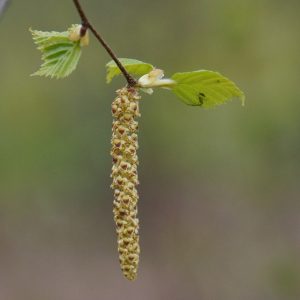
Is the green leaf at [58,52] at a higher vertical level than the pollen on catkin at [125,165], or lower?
higher

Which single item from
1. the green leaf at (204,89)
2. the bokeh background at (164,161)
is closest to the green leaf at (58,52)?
the green leaf at (204,89)

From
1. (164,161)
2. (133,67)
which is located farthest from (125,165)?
(164,161)

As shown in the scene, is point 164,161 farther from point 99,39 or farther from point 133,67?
point 99,39

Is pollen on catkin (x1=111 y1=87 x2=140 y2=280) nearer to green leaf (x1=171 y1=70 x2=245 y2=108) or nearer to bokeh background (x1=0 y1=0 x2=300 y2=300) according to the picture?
green leaf (x1=171 y1=70 x2=245 y2=108)

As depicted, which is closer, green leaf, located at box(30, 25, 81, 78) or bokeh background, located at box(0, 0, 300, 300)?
green leaf, located at box(30, 25, 81, 78)

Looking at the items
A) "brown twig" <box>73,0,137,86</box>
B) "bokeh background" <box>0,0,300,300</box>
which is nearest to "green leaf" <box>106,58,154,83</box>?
"brown twig" <box>73,0,137,86</box>

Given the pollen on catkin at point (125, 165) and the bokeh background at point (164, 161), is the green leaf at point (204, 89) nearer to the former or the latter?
the pollen on catkin at point (125, 165)

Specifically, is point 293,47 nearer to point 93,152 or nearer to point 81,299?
point 93,152
